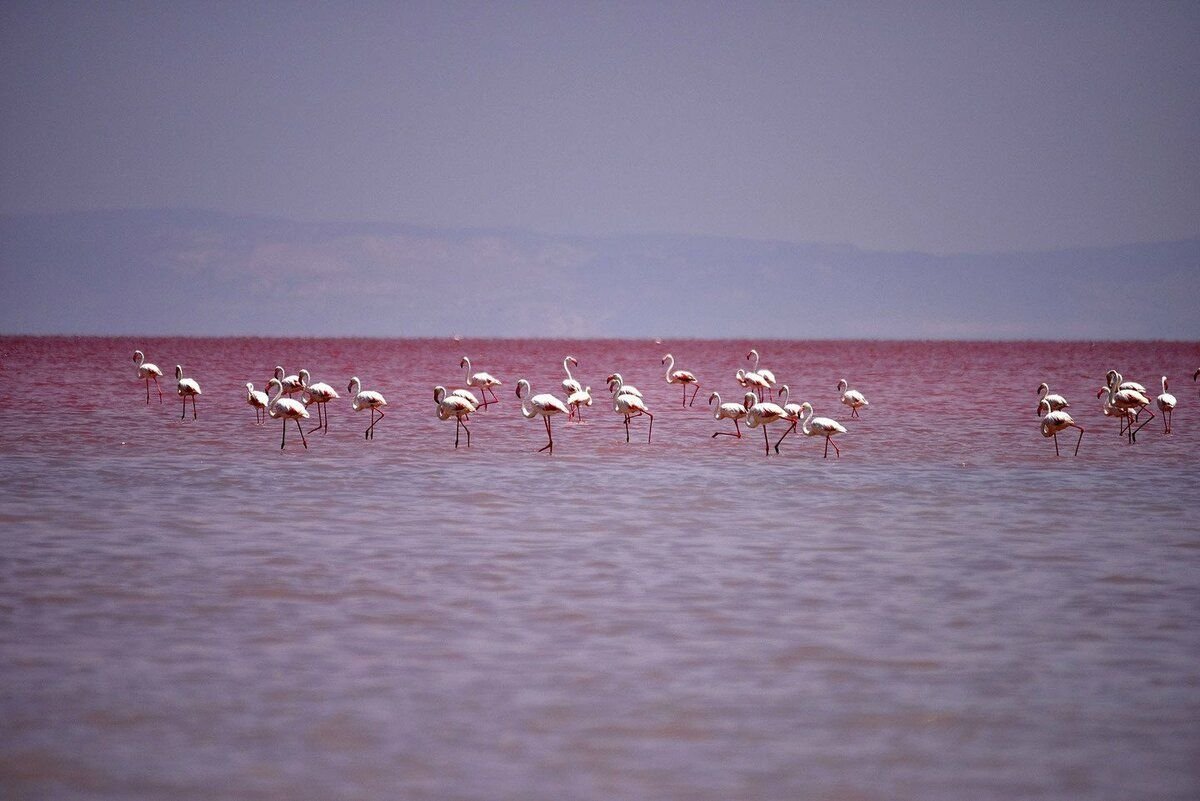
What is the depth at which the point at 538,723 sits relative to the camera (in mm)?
6473

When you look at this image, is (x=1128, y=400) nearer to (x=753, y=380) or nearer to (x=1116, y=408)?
(x=1116, y=408)

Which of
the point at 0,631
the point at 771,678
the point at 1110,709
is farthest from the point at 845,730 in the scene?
the point at 0,631

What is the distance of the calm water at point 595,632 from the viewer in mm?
5938

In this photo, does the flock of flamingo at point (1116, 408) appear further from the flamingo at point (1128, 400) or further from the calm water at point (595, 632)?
the calm water at point (595, 632)

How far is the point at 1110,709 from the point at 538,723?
284cm

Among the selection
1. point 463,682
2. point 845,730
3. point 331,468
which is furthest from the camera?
point 331,468

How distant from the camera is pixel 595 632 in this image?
8.23 m

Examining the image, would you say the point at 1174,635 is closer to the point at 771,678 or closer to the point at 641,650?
the point at 771,678

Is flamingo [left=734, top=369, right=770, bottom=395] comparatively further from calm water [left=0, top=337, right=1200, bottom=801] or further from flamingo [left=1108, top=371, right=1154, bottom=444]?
calm water [left=0, top=337, right=1200, bottom=801]

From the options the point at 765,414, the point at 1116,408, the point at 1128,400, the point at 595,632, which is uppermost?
the point at 1128,400

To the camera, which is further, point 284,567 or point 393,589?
point 284,567

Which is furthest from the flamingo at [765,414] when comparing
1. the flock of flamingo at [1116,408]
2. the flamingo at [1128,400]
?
the flamingo at [1128,400]

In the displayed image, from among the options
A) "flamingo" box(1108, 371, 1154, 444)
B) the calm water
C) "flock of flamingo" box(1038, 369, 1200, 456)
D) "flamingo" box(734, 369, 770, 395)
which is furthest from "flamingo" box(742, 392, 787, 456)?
"flamingo" box(734, 369, 770, 395)

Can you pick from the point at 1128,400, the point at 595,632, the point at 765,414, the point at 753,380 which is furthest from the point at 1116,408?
the point at 595,632
